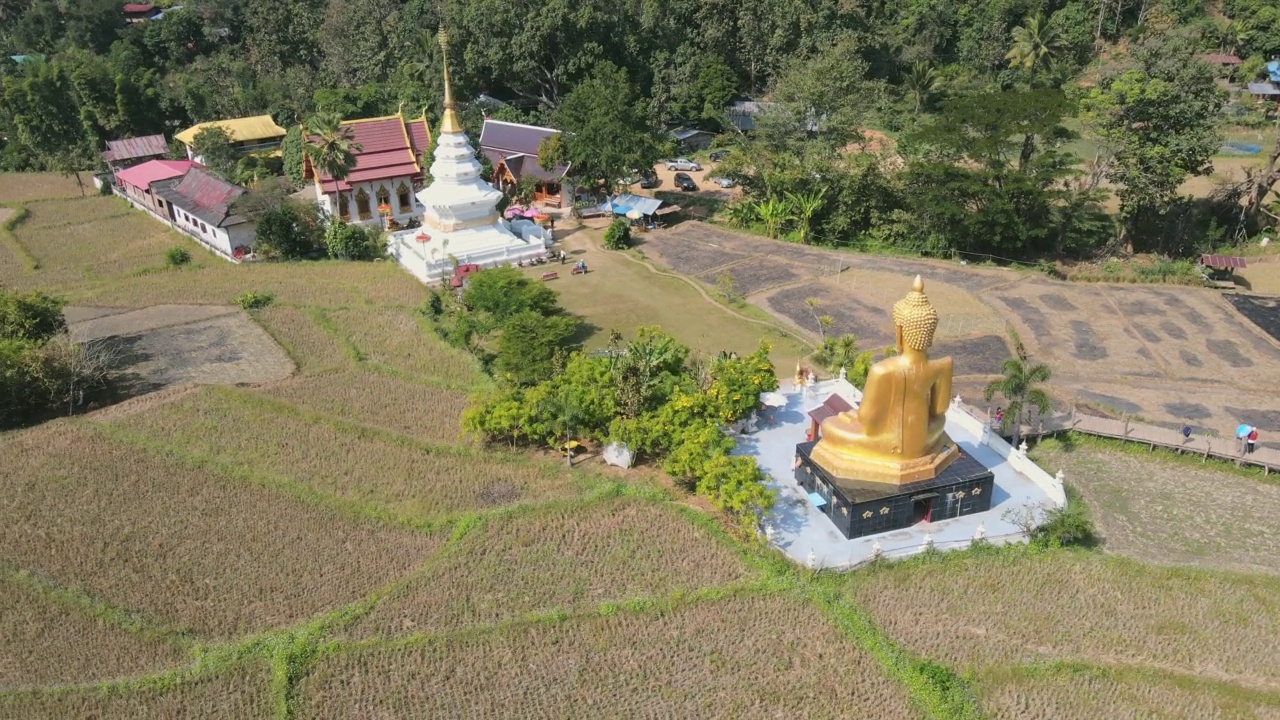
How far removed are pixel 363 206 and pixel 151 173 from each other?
44.8ft

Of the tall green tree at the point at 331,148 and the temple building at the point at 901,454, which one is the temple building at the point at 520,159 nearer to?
the tall green tree at the point at 331,148

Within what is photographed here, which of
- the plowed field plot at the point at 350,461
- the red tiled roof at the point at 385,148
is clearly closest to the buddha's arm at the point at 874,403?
the plowed field plot at the point at 350,461

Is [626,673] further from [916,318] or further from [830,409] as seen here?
[830,409]

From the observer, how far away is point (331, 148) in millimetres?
46000

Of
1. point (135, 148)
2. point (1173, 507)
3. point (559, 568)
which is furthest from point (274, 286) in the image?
point (1173, 507)

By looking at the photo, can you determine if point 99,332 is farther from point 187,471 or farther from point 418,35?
point 418,35

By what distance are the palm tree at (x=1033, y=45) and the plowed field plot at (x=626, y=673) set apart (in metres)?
60.0

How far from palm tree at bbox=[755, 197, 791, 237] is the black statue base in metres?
24.9

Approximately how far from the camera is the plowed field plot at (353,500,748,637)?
19.2 m

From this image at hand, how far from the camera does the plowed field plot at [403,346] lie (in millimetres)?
30625

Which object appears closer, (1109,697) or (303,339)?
(1109,697)

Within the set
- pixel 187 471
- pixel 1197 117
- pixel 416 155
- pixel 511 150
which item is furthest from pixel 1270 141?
pixel 187 471

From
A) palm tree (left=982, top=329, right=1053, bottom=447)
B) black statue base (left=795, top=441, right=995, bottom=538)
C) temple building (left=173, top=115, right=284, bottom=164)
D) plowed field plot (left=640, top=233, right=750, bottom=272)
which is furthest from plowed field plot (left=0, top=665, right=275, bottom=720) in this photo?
temple building (left=173, top=115, right=284, bottom=164)

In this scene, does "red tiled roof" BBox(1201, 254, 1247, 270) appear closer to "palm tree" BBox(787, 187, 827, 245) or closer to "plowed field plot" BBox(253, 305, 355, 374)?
"palm tree" BBox(787, 187, 827, 245)
